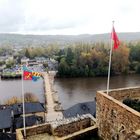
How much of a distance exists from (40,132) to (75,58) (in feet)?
184

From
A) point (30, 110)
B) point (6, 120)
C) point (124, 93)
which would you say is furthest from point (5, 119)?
point (124, 93)

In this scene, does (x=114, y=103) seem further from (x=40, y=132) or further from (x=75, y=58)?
(x=75, y=58)

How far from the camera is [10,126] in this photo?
24.2 meters

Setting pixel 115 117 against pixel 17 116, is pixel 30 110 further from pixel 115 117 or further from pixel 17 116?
pixel 115 117

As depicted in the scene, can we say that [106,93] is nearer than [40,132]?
Yes

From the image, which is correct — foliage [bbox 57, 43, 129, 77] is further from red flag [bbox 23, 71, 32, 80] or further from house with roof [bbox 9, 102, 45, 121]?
red flag [bbox 23, 71, 32, 80]

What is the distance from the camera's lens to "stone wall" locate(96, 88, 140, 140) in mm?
7723

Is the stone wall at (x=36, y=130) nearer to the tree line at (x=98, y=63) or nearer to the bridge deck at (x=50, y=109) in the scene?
the bridge deck at (x=50, y=109)

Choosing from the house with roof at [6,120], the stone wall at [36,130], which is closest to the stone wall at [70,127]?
the stone wall at [36,130]

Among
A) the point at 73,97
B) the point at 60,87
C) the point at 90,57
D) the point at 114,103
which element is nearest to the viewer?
the point at 114,103

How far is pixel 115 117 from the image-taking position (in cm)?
862

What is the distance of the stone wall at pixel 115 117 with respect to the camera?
7.72 m

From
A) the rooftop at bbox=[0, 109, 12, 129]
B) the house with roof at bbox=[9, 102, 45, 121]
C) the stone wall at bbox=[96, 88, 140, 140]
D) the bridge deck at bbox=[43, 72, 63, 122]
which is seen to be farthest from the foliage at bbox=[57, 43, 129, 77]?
the stone wall at bbox=[96, 88, 140, 140]

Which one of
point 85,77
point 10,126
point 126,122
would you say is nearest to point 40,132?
point 126,122
